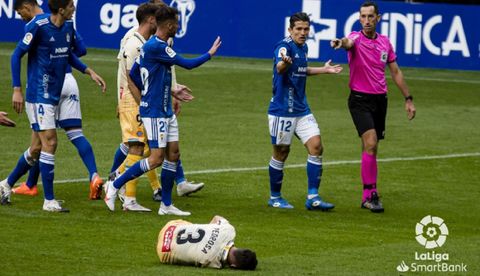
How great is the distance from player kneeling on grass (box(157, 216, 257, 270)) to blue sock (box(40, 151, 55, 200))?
2.83 m

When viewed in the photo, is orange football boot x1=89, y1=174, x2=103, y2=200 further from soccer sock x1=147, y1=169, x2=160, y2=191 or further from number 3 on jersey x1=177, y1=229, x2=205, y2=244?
number 3 on jersey x1=177, y1=229, x2=205, y2=244

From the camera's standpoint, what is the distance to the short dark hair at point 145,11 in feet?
44.1

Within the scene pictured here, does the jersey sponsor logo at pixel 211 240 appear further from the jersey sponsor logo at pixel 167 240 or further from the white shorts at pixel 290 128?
the white shorts at pixel 290 128

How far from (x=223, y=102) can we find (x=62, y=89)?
10263 mm

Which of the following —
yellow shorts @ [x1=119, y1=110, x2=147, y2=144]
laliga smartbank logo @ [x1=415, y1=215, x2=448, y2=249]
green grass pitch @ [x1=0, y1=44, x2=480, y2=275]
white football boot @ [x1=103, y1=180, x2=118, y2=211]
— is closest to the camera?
green grass pitch @ [x1=0, y1=44, x2=480, y2=275]

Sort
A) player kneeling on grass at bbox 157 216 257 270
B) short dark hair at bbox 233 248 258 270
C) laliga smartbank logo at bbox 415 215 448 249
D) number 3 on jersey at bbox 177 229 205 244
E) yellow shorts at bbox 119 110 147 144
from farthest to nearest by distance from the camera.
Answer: yellow shorts at bbox 119 110 147 144 → laliga smartbank logo at bbox 415 215 448 249 → number 3 on jersey at bbox 177 229 205 244 → player kneeling on grass at bbox 157 216 257 270 → short dark hair at bbox 233 248 258 270

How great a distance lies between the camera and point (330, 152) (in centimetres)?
1836

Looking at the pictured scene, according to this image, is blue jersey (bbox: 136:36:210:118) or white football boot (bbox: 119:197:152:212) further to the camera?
white football boot (bbox: 119:197:152:212)

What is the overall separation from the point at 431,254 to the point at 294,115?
3.14 m

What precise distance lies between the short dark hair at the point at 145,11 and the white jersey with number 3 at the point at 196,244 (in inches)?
144

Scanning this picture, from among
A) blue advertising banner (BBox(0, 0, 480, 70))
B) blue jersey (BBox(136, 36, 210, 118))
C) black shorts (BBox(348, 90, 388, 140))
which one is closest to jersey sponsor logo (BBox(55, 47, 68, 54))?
blue jersey (BBox(136, 36, 210, 118))

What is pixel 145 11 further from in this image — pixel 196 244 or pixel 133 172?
pixel 196 244

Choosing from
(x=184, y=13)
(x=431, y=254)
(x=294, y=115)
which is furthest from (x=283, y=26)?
(x=431, y=254)

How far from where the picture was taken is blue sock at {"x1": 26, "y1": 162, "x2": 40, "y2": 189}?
13.9m
